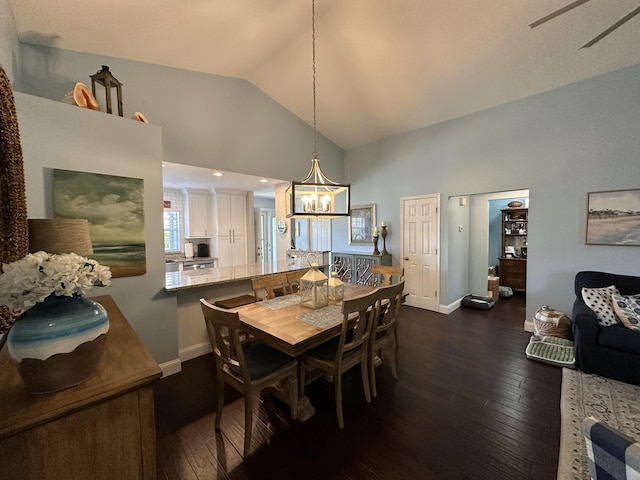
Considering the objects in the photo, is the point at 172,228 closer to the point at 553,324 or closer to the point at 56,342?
the point at 56,342

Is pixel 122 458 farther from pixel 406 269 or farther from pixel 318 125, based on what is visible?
pixel 318 125

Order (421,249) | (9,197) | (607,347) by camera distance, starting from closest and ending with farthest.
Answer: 1. (9,197)
2. (607,347)
3. (421,249)

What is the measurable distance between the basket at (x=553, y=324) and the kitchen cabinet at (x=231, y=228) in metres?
5.24

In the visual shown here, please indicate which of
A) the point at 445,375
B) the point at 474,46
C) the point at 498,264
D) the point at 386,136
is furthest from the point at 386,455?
the point at 498,264

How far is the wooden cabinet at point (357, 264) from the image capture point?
4.97m

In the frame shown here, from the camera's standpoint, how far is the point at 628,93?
2910 mm

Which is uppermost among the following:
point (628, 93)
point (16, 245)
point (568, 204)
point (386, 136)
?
point (386, 136)

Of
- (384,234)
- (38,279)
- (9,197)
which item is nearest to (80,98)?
(9,197)

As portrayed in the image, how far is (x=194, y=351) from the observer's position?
9.70 ft

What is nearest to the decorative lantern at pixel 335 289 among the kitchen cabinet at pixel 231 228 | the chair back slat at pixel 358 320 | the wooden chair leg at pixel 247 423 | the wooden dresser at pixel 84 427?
the chair back slat at pixel 358 320

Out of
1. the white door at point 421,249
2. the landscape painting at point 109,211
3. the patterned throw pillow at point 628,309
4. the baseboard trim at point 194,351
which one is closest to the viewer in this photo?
the landscape painting at point 109,211

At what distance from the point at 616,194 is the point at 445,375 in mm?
2940

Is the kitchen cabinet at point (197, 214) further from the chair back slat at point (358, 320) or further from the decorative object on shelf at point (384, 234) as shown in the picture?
the chair back slat at point (358, 320)

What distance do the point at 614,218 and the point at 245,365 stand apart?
4290 millimetres
